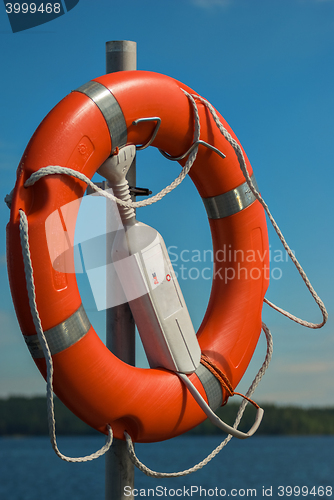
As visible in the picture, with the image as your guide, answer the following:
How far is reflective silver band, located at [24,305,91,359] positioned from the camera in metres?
1.63

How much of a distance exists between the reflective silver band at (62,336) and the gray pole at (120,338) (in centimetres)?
34

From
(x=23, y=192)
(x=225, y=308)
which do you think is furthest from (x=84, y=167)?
(x=225, y=308)

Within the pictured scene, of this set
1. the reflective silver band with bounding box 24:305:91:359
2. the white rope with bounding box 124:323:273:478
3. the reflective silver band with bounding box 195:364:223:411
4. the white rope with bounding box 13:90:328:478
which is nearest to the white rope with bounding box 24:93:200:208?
the white rope with bounding box 13:90:328:478

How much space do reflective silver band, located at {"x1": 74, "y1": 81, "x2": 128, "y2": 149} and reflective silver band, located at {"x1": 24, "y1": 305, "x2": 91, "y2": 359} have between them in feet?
1.78

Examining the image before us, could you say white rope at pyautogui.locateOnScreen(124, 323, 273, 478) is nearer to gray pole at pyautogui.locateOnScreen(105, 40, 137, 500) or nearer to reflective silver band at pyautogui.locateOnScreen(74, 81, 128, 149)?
gray pole at pyautogui.locateOnScreen(105, 40, 137, 500)

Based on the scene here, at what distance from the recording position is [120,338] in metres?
2.02

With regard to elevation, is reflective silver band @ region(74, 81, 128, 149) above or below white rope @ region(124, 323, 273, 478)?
above

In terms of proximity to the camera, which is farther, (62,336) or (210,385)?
(210,385)

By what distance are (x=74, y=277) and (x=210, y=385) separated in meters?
0.66

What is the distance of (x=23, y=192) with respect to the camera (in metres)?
1.63

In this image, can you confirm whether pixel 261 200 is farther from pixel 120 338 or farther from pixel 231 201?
pixel 120 338

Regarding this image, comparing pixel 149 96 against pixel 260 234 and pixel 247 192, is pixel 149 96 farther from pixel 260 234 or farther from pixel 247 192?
pixel 260 234

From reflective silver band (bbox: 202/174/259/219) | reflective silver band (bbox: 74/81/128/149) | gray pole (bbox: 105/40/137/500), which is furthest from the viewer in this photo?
reflective silver band (bbox: 202/174/259/219)

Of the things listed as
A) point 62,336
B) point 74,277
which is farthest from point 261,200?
point 62,336
